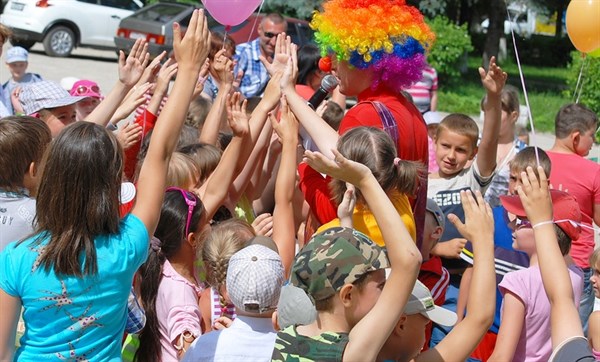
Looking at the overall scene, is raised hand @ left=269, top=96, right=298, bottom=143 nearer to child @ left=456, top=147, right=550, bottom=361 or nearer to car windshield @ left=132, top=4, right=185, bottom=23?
child @ left=456, top=147, right=550, bottom=361

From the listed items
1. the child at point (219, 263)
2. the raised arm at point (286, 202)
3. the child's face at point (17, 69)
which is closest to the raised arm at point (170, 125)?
the child at point (219, 263)

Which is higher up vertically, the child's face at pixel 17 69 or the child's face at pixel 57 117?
the child's face at pixel 57 117

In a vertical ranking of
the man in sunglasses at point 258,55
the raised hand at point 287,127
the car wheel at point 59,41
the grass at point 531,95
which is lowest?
the grass at point 531,95

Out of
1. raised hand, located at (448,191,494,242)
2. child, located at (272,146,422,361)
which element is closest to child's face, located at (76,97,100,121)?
child, located at (272,146,422,361)

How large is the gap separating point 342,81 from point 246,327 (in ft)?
5.39

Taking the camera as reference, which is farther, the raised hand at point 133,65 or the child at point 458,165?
the raised hand at point 133,65

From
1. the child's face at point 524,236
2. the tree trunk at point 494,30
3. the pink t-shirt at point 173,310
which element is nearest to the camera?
the pink t-shirt at point 173,310

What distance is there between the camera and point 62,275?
109 inches

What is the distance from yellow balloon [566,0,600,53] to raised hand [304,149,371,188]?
321 cm

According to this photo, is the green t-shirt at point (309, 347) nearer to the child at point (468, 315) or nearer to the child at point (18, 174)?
the child at point (468, 315)

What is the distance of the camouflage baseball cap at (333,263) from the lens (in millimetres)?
2611

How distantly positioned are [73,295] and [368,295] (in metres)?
0.93

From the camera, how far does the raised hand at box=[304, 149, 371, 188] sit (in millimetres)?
2717

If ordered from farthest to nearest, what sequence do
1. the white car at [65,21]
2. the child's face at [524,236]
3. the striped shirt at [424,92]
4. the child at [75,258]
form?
the white car at [65,21]
the striped shirt at [424,92]
the child's face at [524,236]
the child at [75,258]
